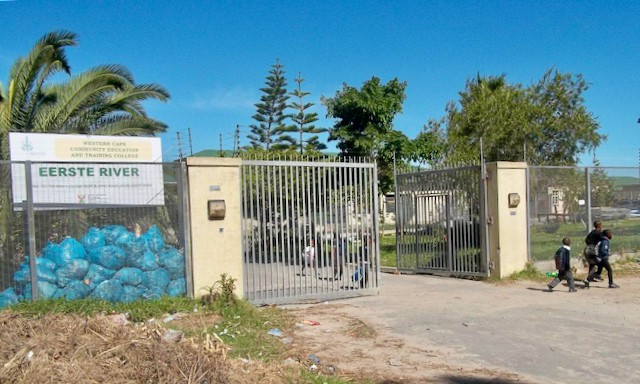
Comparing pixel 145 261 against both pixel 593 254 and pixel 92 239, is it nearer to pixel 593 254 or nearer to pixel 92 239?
pixel 92 239

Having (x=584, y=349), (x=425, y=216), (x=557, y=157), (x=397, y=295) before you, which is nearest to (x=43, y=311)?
(x=397, y=295)

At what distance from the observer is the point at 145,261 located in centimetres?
825

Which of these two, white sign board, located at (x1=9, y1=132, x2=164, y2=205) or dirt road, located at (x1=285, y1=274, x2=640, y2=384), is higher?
white sign board, located at (x1=9, y1=132, x2=164, y2=205)

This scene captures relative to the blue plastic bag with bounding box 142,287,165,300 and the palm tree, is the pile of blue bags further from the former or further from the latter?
the palm tree

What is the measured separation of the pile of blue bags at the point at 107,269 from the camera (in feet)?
25.0

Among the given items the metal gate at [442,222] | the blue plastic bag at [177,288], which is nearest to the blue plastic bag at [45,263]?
the blue plastic bag at [177,288]

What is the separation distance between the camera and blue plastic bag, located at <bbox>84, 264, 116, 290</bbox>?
786cm

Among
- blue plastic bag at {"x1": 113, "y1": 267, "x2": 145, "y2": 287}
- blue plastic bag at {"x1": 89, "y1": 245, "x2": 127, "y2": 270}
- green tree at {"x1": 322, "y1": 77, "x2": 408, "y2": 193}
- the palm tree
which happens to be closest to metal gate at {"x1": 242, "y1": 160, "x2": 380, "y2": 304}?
blue plastic bag at {"x1": 113, "y1": 267, "x2": 145, "y2": 287}

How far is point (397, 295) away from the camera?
10.5 meters

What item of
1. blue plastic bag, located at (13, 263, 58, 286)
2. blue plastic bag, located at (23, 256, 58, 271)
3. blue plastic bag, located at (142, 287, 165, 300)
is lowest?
blue plastic bag, located at (142, 287, 165, 300)

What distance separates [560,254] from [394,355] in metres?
5.58

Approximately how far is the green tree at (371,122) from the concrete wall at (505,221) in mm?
7186

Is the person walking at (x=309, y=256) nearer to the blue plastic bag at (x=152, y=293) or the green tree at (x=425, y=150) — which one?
the blue plastic bag at (x=152, y=293)

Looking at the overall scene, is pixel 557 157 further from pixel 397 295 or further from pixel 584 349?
pixel 584 349
